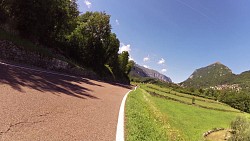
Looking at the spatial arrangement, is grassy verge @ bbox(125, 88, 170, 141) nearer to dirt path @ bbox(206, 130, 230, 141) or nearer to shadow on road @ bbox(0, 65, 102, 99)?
shadow on road @ bbox(0, 65, 102, 99)

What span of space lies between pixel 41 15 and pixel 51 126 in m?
29.2

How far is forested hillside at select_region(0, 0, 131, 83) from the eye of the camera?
30.7m

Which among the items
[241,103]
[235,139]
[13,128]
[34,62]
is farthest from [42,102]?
[241,103]

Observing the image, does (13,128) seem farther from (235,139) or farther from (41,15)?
(235,139)

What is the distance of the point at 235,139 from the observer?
132 ft

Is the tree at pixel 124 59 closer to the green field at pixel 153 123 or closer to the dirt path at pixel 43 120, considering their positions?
the green field at pixel 153 123

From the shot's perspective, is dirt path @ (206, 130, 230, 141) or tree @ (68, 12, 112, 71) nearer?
dirt path @ (206, 130, 230, 141)

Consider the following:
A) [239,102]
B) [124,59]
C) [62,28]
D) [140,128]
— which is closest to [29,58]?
[140,128]

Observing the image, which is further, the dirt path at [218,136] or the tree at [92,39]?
the tree at [92,39]

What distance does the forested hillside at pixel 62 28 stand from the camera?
101 ft

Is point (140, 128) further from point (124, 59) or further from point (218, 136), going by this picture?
point (124, 59)

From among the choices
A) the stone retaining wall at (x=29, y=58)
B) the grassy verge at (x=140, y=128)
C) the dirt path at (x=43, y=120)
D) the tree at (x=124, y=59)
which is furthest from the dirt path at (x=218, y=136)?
the tree at (x=124, y=59)

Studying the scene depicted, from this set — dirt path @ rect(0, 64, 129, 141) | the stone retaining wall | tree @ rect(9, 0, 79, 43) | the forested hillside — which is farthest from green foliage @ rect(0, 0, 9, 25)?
dirt path @ rect(0, 64, 129, 141)

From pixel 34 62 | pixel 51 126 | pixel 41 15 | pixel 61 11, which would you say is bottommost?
pixel 51 126
